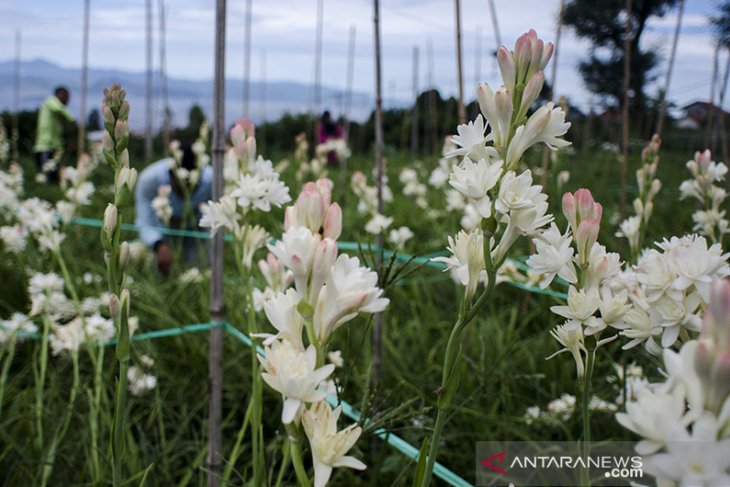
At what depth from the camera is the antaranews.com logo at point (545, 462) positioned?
4.64ft

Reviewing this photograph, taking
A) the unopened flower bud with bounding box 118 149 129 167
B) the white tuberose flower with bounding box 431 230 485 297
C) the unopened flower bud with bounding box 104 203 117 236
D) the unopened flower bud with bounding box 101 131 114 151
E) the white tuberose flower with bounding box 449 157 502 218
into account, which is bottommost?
the white tuberose flower with bounding box 431 230 485 297

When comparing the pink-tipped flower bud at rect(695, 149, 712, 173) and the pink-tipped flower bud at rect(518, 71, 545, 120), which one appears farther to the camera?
the pink-tipped flower bud at rect(695, 149, 712, 173)

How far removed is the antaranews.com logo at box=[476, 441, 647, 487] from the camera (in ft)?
4.64

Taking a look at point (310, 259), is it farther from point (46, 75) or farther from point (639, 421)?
point (46, 75)

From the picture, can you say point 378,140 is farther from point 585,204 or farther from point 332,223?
point 332,223

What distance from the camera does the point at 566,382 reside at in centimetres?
194

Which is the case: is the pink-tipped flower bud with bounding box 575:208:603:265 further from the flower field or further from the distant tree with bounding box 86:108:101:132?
the distant tree with bounding box 86:108:101:132

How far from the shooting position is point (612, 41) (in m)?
16.5

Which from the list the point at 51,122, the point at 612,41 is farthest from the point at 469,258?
the point at 612,41

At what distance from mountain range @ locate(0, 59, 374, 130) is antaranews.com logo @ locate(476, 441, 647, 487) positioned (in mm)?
7503

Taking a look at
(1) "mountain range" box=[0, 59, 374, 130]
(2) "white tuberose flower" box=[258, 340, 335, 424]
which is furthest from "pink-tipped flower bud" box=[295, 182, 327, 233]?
(1) "mountain range" box=[0, 59, 374, 130]

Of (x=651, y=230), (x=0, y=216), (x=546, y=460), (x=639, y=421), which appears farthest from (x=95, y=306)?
(x=651, y=230)

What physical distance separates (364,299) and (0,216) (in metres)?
3.93

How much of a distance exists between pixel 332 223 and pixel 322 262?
0.21ft
